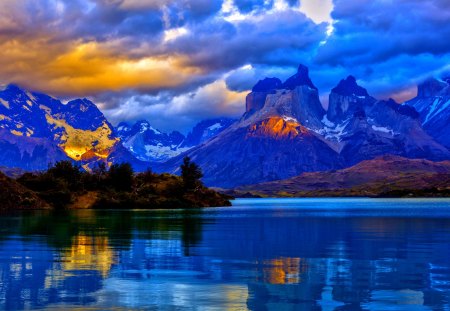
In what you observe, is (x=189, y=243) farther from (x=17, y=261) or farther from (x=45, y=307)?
(x=45, y=307)

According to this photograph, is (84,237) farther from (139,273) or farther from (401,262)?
(401,262)

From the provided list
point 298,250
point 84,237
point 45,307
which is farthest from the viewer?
point 84,237

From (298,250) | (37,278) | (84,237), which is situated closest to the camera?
(37,278)

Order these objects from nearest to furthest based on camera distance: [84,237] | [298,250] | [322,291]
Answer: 1. [322,291]
2. [298,250]
3. [84,237]

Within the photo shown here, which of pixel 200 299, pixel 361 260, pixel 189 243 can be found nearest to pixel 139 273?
pixel 200 299

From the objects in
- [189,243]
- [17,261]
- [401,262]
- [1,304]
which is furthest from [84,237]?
[1,304]

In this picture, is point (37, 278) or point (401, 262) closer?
point (37, 278)

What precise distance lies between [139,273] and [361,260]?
23342 mm

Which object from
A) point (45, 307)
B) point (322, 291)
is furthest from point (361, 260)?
point (45, 307)

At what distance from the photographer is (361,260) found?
6556 cm

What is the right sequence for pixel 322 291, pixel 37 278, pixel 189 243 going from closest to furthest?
pixel 322 291
pixel 37 278
pixel 189 243

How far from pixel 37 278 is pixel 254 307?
2040cm

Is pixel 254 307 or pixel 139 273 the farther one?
pixel 139 273

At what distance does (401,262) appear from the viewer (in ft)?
209
